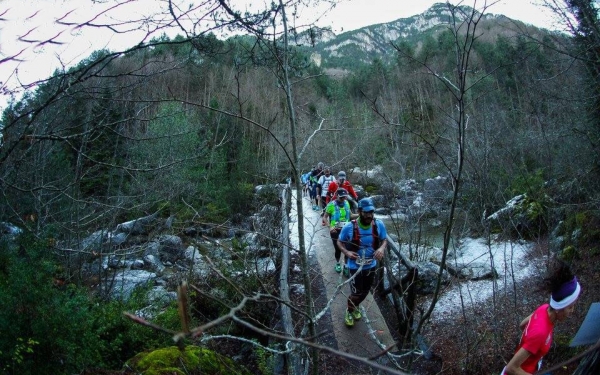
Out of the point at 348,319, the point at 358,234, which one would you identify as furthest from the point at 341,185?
the point at 358,234

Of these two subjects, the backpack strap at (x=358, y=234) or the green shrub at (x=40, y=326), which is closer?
the green shrub at (x=40, y=326)

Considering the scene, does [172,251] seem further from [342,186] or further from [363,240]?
[363,240]

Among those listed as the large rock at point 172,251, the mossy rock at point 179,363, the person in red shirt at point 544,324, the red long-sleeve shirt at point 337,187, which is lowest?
the large rock at point 172,251

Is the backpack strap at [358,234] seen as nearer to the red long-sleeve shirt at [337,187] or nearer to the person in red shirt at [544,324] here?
the person in red shirt at [544,324]

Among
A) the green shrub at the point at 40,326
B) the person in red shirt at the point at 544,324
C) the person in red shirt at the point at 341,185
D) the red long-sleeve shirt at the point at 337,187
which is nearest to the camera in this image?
the person in red shirt at the point at 544,324

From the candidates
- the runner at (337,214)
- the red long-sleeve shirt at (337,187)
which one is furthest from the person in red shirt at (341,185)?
the runner at (337,214)

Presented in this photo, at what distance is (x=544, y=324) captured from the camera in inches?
112

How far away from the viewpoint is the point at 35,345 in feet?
11.6

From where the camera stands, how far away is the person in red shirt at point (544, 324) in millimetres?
2816

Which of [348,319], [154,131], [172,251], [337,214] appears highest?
[154,131]

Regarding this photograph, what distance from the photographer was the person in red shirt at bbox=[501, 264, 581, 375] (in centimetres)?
282

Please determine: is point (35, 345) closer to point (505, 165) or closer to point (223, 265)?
point (223, 265)

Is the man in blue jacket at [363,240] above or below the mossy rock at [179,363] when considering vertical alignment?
above

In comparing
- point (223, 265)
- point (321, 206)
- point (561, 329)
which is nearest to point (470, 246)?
point (321, 206)
